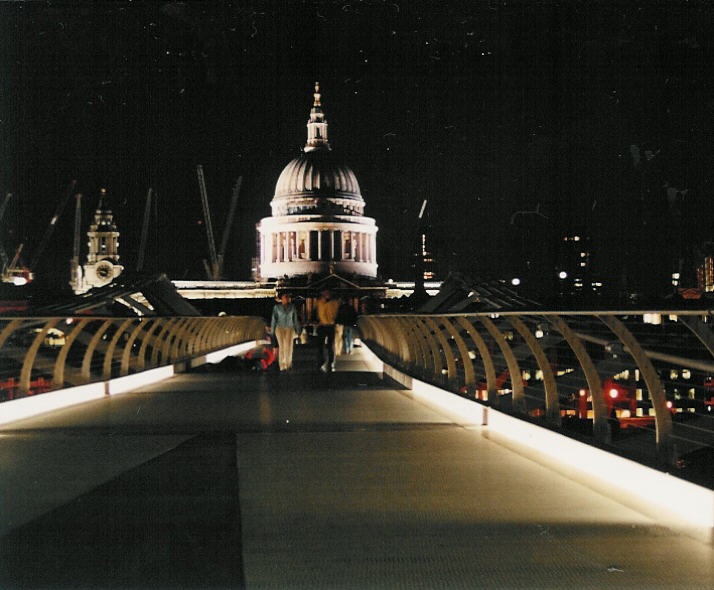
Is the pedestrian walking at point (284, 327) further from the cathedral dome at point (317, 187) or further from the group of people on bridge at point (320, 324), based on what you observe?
the cathedral dome at point (317, 187)

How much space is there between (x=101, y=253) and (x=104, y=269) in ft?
12.2

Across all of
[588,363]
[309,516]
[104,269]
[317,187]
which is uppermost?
[317,187]

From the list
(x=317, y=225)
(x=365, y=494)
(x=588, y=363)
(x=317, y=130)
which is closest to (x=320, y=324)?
(x=588, y=363)

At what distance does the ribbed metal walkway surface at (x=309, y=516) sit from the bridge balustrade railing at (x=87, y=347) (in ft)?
7.73

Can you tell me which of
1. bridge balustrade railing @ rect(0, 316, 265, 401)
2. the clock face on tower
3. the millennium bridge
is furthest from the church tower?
the millennium bridge

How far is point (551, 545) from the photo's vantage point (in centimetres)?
587

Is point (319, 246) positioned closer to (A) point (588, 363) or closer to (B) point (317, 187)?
(B) point (317, 187)

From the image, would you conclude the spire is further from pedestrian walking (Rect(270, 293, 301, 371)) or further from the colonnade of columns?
pedestrian walking (Rect(270, 293, 301, 371))

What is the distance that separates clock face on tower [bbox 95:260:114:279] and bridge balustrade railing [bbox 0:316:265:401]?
99121 mm

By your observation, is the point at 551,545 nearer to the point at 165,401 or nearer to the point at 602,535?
the point at 602,535

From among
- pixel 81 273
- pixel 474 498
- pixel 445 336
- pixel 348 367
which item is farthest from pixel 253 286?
pixel 474 498

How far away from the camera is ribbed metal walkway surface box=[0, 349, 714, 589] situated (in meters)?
5.27

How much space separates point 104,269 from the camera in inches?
5595

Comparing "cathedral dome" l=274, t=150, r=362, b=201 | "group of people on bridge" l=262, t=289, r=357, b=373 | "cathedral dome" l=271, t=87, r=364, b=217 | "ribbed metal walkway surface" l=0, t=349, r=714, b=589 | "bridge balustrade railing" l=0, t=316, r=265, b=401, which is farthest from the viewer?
"cathedral dome" l=274, t=150, r=362, b=201
